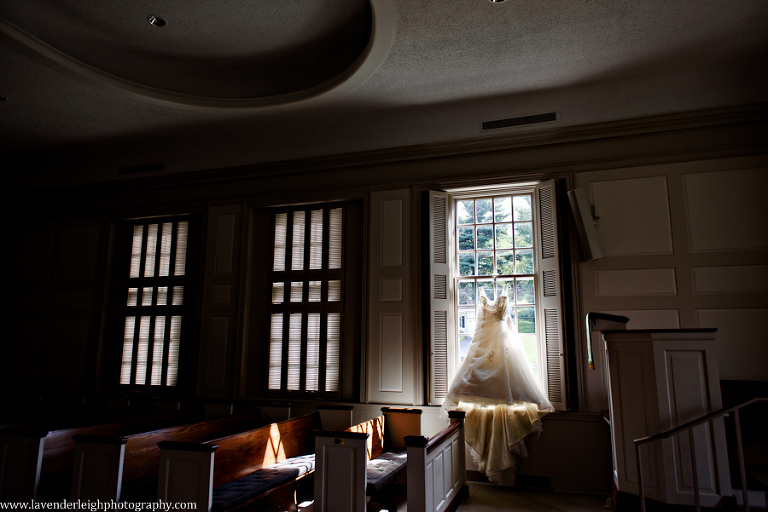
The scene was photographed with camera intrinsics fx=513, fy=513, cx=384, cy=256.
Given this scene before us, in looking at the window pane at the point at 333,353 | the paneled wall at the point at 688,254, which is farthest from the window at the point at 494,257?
the window pane at the point at 333,353

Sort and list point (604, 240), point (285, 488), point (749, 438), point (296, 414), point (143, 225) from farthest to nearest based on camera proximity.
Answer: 1. point (143, 225)
2. point (296, 414)
3. point (604, 240)
4. point (285, 488)
5. point (749, 438)

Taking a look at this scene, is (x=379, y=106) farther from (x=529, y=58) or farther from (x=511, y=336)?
(x=511, y=336)

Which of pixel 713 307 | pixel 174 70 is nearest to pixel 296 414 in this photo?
pixel 174 70

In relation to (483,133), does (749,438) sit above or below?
below

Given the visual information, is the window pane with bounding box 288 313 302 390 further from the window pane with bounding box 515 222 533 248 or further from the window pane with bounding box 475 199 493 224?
the window pane with bounding box 515 222 533 248

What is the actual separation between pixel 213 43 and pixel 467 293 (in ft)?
12.0

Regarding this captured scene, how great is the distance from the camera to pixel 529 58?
4863 millimetres

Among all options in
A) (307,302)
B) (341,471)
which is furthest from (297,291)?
(341,471)

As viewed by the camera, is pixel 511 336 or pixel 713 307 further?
pixel 511 336

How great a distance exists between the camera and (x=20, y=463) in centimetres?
395

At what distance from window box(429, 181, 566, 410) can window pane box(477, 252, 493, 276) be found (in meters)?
0.01

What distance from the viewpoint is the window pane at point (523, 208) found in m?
5.60

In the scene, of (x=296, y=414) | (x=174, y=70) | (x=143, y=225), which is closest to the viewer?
(x=174, y=70)

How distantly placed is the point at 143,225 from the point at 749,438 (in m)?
7.20
